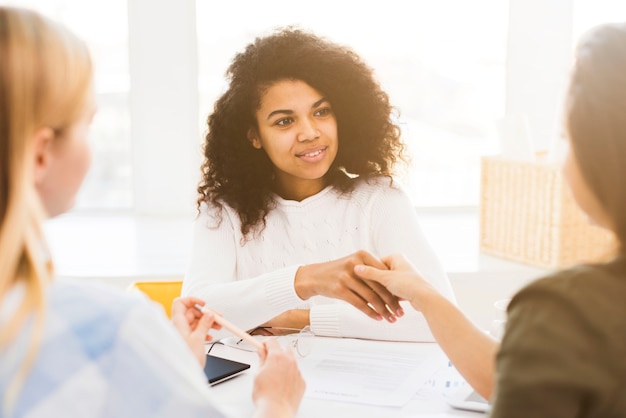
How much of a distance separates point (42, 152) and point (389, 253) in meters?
1.24

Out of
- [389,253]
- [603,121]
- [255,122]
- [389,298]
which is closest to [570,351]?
[603,121]

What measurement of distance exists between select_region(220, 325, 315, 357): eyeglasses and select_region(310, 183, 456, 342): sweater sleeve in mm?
41

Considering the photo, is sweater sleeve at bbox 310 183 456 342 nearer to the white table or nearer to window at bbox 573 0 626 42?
the white table

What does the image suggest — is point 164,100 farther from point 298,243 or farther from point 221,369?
point 221,369

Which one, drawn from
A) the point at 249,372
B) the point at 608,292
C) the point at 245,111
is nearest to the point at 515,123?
the point at 245,111

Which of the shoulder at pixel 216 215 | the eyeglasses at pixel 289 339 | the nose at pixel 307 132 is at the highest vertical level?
the nose at pixel 307 132

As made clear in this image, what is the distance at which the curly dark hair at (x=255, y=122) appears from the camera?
197 cm

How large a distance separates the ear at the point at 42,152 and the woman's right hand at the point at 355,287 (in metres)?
0.83

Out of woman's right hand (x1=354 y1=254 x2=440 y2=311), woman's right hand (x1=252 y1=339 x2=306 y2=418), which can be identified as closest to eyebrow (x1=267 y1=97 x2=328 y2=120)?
woman's right hand (x1=354 y1=254 x2=440 y2=311)

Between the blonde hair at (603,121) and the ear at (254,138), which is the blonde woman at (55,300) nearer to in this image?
the blonde hair at (603,121)

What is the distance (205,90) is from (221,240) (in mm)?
1116

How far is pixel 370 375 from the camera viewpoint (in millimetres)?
1373

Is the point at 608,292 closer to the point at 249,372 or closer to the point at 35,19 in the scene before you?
the point at 35,19

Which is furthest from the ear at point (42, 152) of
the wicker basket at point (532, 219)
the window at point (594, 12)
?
the window at point (594, 12)
